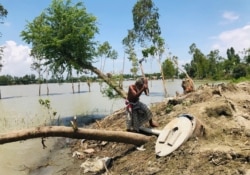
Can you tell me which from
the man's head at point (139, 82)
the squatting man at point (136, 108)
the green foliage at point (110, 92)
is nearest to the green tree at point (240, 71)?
the green foliage at point (110, 92)

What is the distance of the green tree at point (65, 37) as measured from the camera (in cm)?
2022

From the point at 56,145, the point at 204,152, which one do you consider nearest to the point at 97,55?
the point at 56,145

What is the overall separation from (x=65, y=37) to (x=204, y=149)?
14.3 meters

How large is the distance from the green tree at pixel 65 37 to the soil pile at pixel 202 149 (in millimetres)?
8778

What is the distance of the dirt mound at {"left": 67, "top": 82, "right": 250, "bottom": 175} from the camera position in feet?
22.2

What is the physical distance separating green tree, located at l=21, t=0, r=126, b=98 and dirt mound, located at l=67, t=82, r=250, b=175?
8899 millimetres

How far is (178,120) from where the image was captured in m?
8.70

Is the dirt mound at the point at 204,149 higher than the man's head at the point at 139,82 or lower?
lower

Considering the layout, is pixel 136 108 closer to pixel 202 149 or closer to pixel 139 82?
pixel 139 82

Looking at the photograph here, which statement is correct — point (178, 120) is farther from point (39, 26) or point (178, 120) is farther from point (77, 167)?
point (39, 26)

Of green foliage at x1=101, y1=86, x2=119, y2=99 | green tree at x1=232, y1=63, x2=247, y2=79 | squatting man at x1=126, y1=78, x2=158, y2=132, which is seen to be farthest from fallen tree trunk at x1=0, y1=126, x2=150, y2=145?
green tree at x1=232, y1=63, x2=247, y2=79

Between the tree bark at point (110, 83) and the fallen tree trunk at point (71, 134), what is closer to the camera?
the fallen tree trunk at point (71, 134)

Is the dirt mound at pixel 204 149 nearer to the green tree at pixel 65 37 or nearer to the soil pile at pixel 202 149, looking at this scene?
the soil pile at pixel 202 149

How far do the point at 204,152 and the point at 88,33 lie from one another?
48.9 feet
